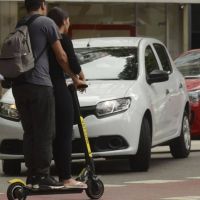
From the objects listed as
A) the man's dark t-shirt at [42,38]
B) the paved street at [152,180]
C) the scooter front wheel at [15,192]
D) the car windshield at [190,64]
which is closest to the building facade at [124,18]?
the car windshield at [190,64]

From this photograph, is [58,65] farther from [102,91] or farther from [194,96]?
[194,96]

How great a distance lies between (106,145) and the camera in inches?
472

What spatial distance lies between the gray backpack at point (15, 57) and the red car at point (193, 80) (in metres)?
8.39

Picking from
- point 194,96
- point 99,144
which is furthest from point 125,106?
point 194,96

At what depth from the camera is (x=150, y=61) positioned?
13.5m

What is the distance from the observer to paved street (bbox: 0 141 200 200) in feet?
32.6

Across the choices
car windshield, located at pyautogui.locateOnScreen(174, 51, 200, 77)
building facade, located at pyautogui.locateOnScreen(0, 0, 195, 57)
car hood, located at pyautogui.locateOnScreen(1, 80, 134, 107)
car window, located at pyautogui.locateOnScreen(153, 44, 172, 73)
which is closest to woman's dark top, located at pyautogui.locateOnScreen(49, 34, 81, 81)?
car hood, located at pyautogui.locateOnScreen(1, 80, 134, 107)

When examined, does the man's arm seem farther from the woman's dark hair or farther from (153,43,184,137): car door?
(153,43,184,137): car door

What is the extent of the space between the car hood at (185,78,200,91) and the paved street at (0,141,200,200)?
2.66 m

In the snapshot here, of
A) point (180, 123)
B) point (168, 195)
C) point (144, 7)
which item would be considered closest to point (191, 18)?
point (144, 7)

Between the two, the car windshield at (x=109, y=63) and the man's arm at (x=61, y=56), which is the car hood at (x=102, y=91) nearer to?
the car windshield at (x=109, y=63)

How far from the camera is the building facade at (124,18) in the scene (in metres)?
29.0

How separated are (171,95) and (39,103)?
16.2 feet

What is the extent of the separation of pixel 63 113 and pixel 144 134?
9.81 ft
